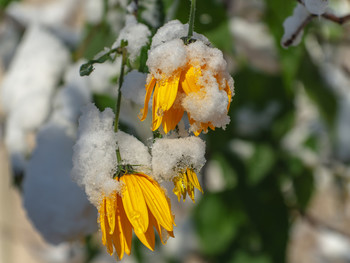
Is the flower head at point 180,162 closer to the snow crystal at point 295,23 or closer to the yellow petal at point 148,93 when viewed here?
the yellow petal at point 148,93

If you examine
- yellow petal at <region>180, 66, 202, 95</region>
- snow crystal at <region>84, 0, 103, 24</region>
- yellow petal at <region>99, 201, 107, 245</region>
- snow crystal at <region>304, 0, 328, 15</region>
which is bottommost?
snow crystal at <region>84, 0, 103, 24</region>

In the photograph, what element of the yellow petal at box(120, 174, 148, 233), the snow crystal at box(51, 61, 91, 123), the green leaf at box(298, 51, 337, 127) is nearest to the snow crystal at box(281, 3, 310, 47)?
the yellow petal at box(120, 174, 148, 233)

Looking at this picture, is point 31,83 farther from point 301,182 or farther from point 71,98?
point 301,182

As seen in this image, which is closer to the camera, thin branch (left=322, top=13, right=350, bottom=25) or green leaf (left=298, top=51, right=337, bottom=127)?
thin branch (left=322, top=13, right=350, bottom=25)

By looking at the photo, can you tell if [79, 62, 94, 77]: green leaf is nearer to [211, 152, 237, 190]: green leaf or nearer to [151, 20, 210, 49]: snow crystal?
[151, 20, 210, 49]: snow crystal

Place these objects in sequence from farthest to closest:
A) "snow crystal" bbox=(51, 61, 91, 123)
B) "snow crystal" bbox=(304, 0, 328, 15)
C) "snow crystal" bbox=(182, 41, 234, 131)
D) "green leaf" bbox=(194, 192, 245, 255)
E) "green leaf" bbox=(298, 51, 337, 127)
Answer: "green leaf" bbox=(194, 192, 245, 255)
"green leaf" bbox=(298, 51, 337, 127)
"snow crystal" bbox=(51, 61, 91, 123)
"snow crystal" bbox=(304, 0, 328, 15)
"snow crystal" bbox=(182, 41, 234, 131)

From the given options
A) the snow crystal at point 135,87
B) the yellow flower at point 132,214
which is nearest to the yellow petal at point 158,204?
the yellow flower at point 132,214

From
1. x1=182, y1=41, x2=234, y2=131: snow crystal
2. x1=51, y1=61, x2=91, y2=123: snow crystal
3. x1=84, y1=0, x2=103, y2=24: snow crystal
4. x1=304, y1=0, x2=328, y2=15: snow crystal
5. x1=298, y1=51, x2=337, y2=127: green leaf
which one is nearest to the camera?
x1=182, y1=41, x2=234, y2=131: snow crystal

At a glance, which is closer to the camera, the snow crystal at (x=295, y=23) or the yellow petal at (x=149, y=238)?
the yellow petal at (x=149, y=238)
